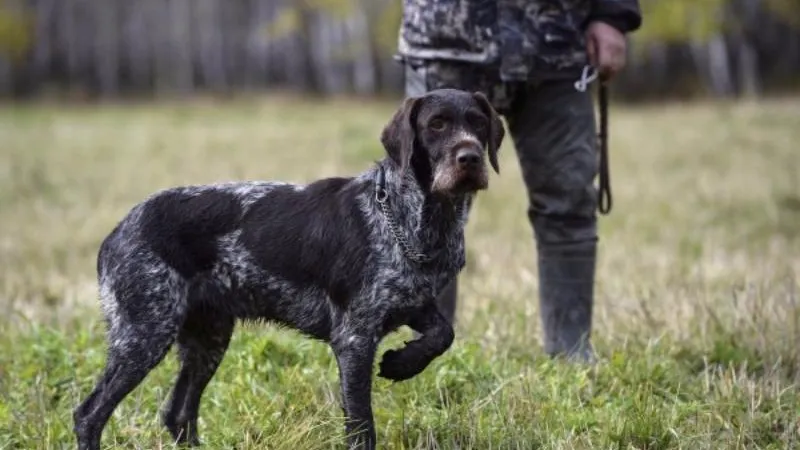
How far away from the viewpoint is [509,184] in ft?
48.1

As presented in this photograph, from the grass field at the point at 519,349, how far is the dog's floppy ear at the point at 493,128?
1054 millimetres

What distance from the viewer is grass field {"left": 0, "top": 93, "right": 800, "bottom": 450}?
178 inches

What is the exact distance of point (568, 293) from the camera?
5.93 m

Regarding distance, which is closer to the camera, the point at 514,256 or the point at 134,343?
the point at 134,343

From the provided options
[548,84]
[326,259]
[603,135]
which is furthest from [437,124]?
[603,135]

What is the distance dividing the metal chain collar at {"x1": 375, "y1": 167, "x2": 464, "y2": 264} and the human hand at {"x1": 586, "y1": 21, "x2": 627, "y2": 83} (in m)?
1.60

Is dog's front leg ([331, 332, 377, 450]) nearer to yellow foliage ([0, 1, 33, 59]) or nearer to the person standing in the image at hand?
the person standing

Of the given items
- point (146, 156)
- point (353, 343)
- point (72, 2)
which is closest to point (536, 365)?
point (353, 343)

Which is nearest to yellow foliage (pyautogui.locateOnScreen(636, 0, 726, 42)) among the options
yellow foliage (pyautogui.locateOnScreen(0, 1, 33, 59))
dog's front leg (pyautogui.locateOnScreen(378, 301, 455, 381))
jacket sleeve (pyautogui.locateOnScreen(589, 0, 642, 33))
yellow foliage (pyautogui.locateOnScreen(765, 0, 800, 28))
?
yellow foliage (pyautogui.locateOnScreen(765, 0, 800, 28))

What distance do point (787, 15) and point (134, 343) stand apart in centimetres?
3550

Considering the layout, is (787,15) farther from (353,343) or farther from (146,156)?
(353,343)

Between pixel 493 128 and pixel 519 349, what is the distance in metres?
1.88

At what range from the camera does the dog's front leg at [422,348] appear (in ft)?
13.9

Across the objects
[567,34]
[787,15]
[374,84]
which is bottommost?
[374,84]
